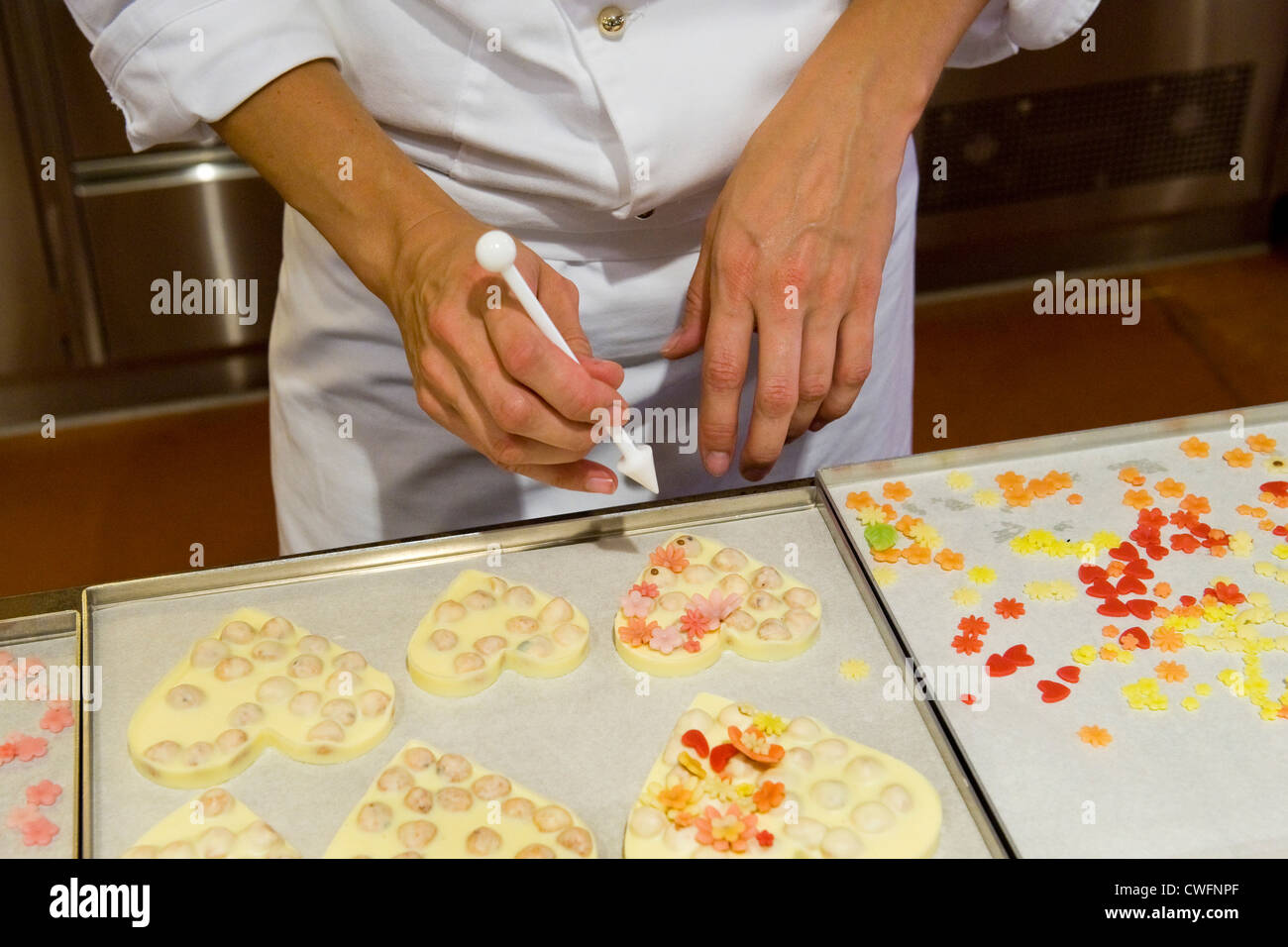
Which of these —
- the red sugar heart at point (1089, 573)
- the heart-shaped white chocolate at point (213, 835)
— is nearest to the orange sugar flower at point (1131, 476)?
the red sugar heart at point (1089, 573)

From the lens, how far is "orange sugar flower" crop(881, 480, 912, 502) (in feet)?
3.35

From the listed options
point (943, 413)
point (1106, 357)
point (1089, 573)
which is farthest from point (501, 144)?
point (1106, 357)

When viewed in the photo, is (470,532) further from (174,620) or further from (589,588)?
(174,620)

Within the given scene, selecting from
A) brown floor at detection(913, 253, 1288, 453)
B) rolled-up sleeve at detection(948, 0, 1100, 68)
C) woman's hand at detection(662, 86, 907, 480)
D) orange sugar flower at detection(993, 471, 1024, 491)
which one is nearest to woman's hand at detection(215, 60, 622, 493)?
woman's hand at detection(662, 86, 907, 480)

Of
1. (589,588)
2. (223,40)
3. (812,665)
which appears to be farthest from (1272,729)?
(223,40)

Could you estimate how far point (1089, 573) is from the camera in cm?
94

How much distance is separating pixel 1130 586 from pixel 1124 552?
41 mm

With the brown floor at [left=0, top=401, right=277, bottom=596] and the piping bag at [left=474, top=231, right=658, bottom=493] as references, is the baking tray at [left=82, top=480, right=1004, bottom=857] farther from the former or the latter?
the brown floor at [left=0, top=401, right=277, bottom=596]

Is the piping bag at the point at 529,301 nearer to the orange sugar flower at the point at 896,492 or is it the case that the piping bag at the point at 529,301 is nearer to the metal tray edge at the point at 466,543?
the metal tray edge at the point at 466,543

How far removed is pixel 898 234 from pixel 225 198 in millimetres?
1617

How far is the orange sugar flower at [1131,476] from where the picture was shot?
1.03 meters

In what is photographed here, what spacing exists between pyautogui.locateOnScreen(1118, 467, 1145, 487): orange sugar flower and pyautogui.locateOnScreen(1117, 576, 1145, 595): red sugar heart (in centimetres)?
12
